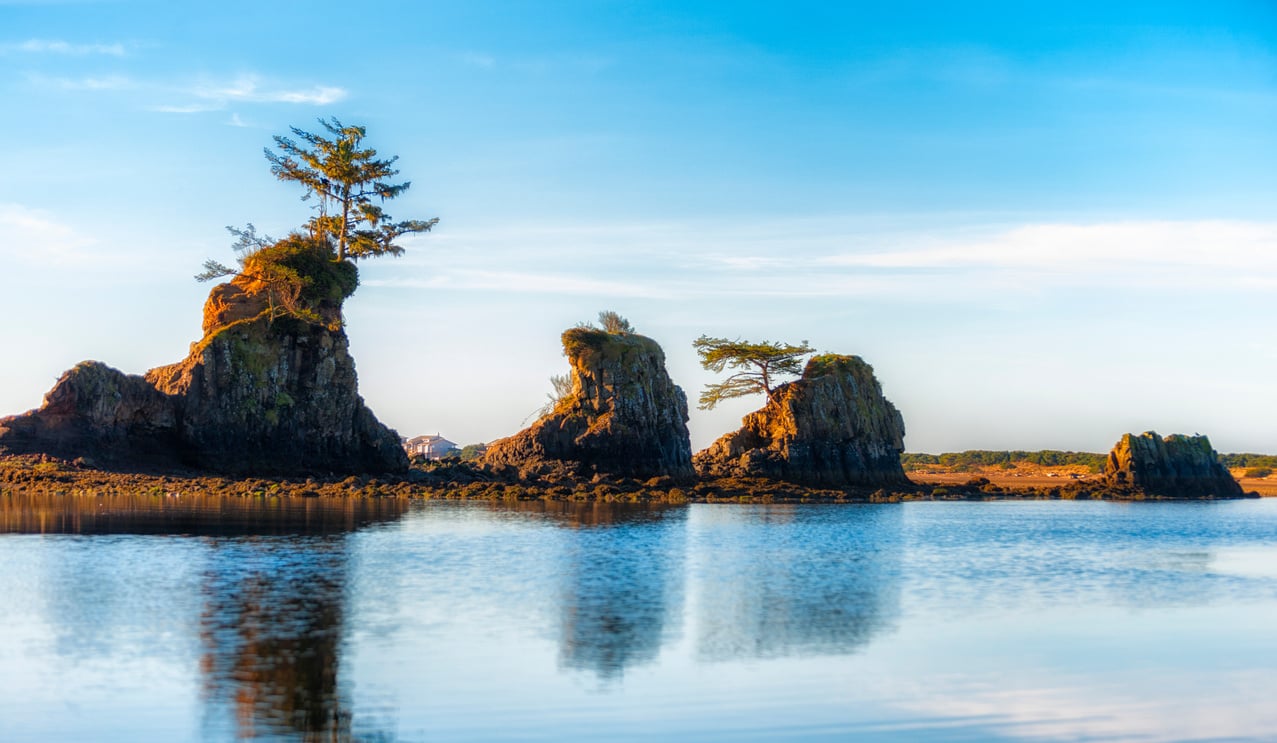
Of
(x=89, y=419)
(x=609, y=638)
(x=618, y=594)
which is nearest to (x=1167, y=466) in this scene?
(x=89, y=419)

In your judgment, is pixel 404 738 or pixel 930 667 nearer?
pixel 404 738

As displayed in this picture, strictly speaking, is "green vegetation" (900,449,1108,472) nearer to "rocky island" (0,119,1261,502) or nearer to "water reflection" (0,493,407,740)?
"rocky island" (0,119,1261,502)

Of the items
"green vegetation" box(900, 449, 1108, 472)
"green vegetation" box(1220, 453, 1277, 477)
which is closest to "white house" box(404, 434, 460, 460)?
"green vegetation" box(900, 449, 1108, 472)

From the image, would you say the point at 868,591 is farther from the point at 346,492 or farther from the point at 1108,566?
the point at 346,492

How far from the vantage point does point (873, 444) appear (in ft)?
236

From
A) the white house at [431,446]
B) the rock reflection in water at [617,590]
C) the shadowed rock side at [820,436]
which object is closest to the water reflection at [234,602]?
the rock reflection in water at [617,590]

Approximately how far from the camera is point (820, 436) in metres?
69.2

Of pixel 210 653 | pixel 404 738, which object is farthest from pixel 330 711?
pixel 210 653

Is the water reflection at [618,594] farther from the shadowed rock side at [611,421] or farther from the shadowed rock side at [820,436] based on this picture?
the shadowed rock side at [820,436]

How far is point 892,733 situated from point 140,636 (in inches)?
403

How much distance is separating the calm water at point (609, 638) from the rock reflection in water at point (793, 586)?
0.41 feet

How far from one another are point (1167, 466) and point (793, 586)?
6335cm

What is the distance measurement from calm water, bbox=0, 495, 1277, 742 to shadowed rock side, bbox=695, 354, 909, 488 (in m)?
35.1

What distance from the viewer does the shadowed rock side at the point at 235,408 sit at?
51875 millimetres
